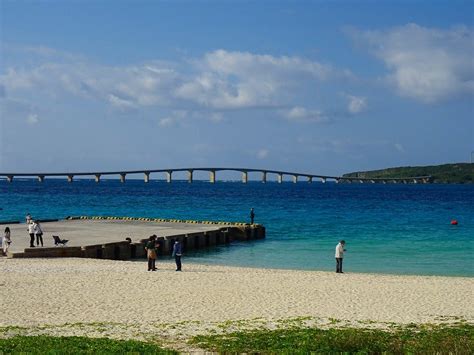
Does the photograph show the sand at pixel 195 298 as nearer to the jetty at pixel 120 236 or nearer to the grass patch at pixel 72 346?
the grass patch at pixel 72 346

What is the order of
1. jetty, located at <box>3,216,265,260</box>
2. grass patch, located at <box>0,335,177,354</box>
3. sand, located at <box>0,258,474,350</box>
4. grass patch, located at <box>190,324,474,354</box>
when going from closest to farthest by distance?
grass patch, located at <box>0,335,177,354</box>, grass patch, located at <box>190,324,474,354</box>, sand, located at <box>0,258,474,350</box>, jetty, located at <box>3,216,265,260</box>

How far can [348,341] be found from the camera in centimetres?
1336

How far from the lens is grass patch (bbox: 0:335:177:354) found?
12.5 m

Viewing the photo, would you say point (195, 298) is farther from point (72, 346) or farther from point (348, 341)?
point (348, 341)

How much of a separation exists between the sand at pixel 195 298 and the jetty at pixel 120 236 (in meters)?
3.28

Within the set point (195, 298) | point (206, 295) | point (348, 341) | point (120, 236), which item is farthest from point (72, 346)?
point (120, 236)

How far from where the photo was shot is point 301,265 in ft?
112

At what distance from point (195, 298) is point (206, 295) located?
702mm

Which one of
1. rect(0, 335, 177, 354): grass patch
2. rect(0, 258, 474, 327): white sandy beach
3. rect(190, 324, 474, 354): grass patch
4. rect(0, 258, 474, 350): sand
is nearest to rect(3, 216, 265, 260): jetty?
Answer: rect(0, 258, 474, 327): white sandy beach

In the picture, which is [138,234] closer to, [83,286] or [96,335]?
[83,286]

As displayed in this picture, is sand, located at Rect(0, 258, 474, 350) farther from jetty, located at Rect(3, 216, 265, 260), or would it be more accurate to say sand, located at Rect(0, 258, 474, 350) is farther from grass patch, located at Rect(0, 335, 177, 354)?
jetty, located at Rect(3, 216, 265, 260)

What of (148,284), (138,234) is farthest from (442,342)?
(138,234)

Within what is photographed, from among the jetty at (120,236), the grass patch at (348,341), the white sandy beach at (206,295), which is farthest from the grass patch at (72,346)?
the jetty at (120,236)

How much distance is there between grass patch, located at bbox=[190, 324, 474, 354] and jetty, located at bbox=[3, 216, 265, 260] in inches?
704
